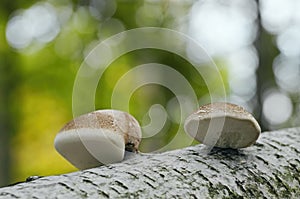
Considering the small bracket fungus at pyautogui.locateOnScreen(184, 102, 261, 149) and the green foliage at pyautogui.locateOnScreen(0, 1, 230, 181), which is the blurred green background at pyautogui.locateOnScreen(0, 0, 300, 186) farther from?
the small bracket fungus at pyautogui.locateOnScreen(184, 102, 261, 149)

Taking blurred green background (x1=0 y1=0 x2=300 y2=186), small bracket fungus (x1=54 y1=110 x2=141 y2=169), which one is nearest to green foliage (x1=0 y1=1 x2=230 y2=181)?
blurred green background (x1=0 y1=0 x2=300 y2=186)

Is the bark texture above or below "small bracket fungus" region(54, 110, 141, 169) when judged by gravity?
below

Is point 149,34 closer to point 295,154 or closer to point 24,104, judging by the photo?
point 24,104

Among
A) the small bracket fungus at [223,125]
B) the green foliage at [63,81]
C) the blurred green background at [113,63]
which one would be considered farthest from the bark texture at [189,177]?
the green foliage at [63,81]

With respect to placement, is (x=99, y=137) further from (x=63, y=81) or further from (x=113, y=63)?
(x=113, y=63)

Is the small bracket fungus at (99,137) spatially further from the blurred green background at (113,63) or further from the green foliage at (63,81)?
the green foliage at (63,81)

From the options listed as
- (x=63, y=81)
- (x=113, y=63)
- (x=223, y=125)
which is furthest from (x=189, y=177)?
(x=113, y=63)
